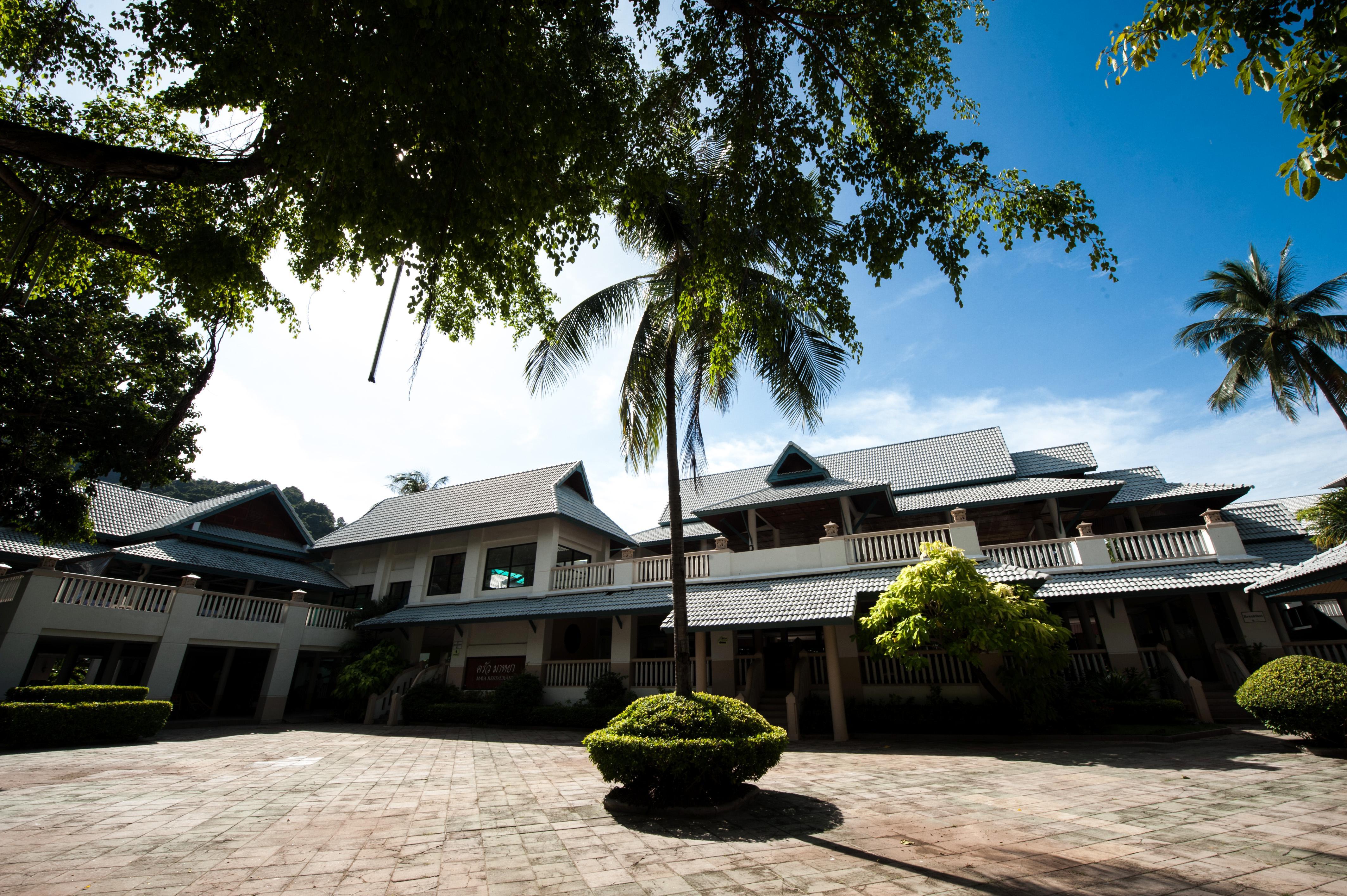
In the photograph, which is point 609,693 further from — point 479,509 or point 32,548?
point 32,548

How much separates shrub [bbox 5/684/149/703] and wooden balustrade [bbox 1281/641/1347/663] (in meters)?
26.6

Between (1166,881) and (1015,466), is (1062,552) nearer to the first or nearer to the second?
(1015,466)

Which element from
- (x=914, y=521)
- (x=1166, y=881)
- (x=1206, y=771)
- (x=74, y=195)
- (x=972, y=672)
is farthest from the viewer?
(x=914, y=521)

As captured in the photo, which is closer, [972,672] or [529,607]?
[972,672]

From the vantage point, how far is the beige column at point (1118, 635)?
1325 centimetres

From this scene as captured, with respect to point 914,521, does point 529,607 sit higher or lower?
lower

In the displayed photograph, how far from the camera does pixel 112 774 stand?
29.2 ft

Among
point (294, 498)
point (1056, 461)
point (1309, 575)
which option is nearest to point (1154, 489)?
point (1056, 461)

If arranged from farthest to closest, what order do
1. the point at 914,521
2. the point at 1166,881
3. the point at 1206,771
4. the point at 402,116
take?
the point at 914,521
the point at 1206,771
the point at 402,116
the point at 1166,881

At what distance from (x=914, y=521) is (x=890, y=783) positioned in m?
11.8

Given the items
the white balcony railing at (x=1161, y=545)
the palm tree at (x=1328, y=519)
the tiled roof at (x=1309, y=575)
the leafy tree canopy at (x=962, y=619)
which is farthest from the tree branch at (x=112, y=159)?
the palm tree at (x=1328, y=519)

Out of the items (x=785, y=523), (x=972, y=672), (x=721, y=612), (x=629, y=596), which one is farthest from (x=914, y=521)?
(x=629, y=596)

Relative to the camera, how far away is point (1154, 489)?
706 inches

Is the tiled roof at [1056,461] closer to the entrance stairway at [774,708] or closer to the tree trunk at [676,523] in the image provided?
the entrance stairway at [774,708]
